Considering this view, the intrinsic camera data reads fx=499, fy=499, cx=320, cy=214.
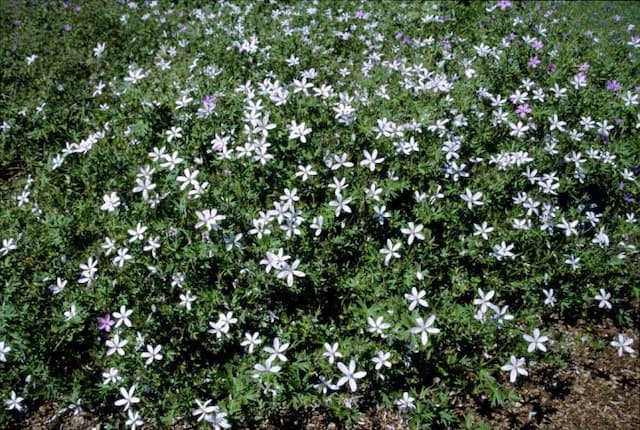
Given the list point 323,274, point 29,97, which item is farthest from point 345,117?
point 29,97

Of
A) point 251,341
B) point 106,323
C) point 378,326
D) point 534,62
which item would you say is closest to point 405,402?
point 378,326

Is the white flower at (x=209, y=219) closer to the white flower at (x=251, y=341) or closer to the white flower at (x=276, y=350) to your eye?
the white flower at (x=251, y=341)

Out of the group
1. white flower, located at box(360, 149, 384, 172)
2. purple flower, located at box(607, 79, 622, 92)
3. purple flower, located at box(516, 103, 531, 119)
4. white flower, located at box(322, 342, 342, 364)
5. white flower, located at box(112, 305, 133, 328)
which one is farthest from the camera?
purple flower, located at box(607, 79, 622, 92)

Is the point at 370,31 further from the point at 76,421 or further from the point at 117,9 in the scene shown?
the point at 76,421

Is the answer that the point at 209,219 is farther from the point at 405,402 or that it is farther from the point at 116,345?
the point at 405,402

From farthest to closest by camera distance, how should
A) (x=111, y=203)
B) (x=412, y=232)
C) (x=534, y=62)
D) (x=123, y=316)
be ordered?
1. (x=534, y=62)
2. (x=111, y=203)
3. (x=412, y=232)
4. (x=123, y=316)

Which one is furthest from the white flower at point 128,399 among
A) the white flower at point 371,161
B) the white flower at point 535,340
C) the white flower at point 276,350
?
the white flower at point 535,340

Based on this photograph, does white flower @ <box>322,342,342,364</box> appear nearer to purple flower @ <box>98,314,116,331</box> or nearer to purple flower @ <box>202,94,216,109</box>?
purple flower @ <box>98,314,116,331</box>

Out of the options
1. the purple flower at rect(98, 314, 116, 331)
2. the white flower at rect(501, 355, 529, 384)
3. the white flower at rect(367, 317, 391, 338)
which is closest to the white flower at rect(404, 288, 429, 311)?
the white flower at rect(367, 317, 391, 338)
